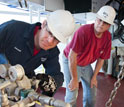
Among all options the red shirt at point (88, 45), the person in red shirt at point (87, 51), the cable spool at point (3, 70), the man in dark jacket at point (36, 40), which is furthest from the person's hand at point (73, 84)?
the cable spool at point (3, 70)

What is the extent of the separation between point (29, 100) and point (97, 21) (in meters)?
1.03

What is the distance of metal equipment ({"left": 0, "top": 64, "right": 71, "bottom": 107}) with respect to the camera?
564 mm

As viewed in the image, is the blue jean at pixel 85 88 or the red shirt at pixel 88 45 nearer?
the red shirt at pixel 88 45

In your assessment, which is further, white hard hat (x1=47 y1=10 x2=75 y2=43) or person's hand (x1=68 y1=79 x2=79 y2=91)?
person's hand (x1=68 y1=79 x2=79 y2=91)

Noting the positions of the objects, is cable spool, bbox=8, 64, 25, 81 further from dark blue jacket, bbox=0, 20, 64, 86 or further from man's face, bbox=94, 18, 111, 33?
man's face, bbox=94, 18, 111, 33

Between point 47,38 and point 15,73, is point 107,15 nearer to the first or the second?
point 47,38

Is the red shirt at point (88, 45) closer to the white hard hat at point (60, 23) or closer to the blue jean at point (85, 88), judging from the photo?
the blue jean at point (85, 88)

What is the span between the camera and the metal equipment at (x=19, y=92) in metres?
0.56

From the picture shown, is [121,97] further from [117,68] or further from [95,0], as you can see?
[95,0]

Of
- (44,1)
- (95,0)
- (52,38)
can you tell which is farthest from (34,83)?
(95,0)

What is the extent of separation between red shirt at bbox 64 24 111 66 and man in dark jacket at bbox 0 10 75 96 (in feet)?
1.05

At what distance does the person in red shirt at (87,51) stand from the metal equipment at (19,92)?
2.41 ft

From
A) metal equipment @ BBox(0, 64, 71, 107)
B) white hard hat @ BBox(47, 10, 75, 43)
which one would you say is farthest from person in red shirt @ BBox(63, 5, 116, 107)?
metal equipment @ BBox(0, 64, 71, 107)

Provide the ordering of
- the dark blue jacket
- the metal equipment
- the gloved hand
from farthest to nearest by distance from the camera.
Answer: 1. the dark blue jacket
2. the gloved hand
3. the metal equipment
